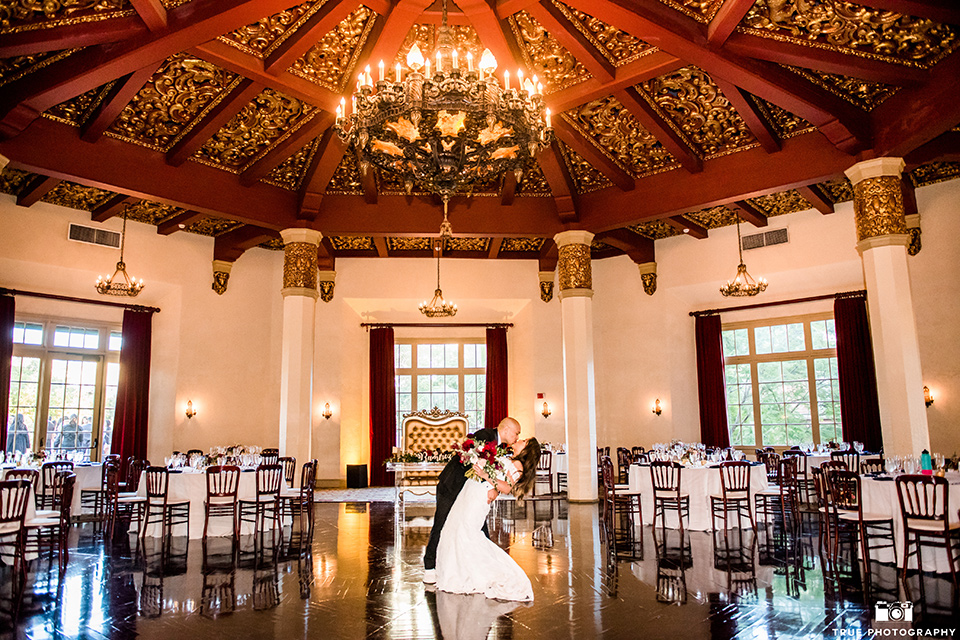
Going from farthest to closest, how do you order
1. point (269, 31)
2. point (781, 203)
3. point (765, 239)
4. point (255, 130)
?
point (765, 239), point (781, 203), point (255, 130), point (269, 31)

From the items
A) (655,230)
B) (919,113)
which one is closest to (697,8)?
(919,113)

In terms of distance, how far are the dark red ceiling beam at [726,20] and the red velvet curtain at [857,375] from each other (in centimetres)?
727

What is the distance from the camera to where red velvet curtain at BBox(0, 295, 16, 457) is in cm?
1069

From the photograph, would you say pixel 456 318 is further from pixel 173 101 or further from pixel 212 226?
pixel 173 101

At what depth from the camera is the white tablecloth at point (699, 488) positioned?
28.7ft

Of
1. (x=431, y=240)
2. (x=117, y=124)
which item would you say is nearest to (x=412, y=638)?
(x=117, y=124)

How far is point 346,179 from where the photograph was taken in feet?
37.6

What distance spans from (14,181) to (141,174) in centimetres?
274

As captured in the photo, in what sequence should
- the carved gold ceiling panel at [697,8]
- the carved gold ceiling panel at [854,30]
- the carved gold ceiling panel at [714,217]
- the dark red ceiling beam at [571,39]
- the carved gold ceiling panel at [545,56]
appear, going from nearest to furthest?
1. the carved gold ceiling panel at [854,30]
2. the carved gold ceiling panel at [697,8]
3. the dark red ceiling beam at [571,39]
4. the carved gold ceiling panel at [545,56]
5. the carved gold ceiling panel at [714,217]

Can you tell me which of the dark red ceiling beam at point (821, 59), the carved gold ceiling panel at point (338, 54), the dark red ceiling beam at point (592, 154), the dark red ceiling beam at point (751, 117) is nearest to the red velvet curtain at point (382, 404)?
the dark red ceiling beam at point (592, 154)

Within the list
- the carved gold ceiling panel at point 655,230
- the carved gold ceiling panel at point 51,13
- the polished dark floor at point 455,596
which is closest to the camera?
the polished dark floor at point 455,596

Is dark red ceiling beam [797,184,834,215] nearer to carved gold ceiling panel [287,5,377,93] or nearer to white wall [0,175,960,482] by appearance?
white wall [0,175,960,482]

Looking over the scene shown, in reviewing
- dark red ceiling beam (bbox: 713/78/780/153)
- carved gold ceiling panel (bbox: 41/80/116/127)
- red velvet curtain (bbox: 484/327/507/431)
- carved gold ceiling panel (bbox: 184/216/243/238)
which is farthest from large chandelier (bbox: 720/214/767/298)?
carved gold ceiling panel (bbox: 41/80/116/127)

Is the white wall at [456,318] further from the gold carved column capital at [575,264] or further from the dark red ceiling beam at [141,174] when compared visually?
the dark red ceiling beam at [141,174]
